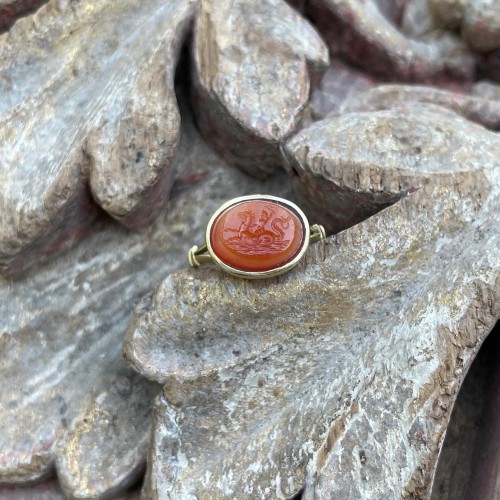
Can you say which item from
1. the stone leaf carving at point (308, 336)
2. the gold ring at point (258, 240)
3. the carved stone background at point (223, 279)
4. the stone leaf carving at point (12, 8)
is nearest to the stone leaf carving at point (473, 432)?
the carved stone background at point (223, 279)

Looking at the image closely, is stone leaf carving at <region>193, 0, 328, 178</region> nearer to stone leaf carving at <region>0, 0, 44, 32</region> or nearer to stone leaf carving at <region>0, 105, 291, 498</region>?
stone leaf carving at <region>0, 105, 291, 498</region>

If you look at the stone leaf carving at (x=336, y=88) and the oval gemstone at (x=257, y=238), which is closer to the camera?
the oval gemstone at (x=257, y=238)

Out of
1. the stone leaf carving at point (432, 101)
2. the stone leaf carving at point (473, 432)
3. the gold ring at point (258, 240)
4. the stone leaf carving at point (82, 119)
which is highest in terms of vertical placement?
the stone leaf carving at point (82, 119)

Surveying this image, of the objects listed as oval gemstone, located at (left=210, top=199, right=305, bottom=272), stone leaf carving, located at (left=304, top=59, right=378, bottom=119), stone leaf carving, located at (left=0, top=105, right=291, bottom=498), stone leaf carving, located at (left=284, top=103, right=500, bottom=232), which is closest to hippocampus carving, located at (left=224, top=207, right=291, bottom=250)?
oval gemstone, located at (left=210, top=199, right=305, bottom=272)

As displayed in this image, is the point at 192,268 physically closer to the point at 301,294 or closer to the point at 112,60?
the point at 301,294

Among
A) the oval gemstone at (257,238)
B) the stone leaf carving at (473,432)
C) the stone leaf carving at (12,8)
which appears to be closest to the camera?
the oval gemstone at (257,238)

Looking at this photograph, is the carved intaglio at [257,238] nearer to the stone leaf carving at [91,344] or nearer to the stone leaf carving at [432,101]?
the stone leaf carving at [91,344]

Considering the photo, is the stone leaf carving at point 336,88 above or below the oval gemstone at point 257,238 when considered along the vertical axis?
Result: below
